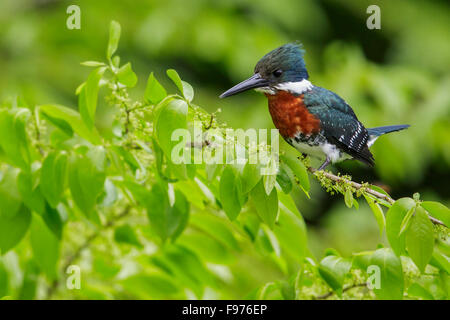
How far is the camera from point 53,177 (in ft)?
3.68

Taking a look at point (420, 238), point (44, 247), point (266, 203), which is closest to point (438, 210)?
point (420, 238)

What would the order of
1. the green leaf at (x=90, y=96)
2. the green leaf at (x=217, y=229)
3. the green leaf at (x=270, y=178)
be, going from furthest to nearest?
1. the green leaf at (x=217, y=229)
2. the green leaf at (x=90, y=96)
3. the green leaf at (x=270, y=178)

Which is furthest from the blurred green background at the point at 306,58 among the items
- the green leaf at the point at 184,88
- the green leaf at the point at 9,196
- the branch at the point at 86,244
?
the green leaf at the point at 184,88

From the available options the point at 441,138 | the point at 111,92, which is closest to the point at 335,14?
the point at 441,138

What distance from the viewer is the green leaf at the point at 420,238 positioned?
3.10 ft

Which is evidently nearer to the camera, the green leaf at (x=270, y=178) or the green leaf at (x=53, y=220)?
the green leaf at (x=270, y=178)

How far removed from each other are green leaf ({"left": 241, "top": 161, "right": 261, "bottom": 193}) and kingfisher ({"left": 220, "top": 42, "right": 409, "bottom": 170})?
0.20 meters

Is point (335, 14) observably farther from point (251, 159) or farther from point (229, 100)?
point (251, 159)

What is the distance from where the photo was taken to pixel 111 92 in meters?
1.06

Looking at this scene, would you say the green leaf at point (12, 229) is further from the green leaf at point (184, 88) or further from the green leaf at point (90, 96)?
the green leaf at point (184, 88)

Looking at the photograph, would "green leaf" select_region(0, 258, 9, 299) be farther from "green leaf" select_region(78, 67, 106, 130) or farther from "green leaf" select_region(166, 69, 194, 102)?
"green leaf" select_region(166, 69, 194, 102)

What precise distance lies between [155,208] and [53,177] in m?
0.21

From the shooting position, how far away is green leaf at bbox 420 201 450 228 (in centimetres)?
97
